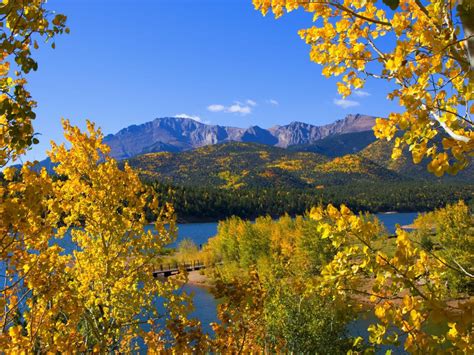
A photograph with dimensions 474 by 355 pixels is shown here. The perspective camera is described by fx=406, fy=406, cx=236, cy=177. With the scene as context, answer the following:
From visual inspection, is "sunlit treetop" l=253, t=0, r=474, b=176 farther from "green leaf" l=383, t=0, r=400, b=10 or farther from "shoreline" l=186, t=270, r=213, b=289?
"shoreline" l=186, t=270, r=213, b=289

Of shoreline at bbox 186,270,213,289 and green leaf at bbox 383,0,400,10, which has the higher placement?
green leaf at bbox 383,0,400,10

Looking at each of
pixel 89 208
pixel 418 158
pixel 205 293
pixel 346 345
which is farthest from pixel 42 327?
pixel 205 293

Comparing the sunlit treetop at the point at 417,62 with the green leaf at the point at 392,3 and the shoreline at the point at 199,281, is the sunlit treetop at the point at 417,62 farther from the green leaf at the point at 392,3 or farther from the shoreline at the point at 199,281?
the shoreline at the point at 199,281


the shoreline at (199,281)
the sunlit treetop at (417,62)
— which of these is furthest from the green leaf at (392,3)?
the shoreline at (199,281)

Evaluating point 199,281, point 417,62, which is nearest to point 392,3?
point 417,62

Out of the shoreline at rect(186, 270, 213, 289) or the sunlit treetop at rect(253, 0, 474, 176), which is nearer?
the sunlit treetop at rect(253, 0, 474, 176)

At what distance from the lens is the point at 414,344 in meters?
3.31

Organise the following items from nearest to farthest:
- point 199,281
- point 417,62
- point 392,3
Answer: point 392,3, point 417,62, point 199,281

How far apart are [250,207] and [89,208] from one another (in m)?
166

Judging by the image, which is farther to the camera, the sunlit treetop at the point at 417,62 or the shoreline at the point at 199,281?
the shoreline at the point at 199,281

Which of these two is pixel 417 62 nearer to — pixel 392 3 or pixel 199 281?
pixel 392 3

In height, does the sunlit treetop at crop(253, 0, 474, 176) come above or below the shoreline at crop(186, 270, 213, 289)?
above

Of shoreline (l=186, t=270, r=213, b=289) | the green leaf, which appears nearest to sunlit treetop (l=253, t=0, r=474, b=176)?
the green leaf

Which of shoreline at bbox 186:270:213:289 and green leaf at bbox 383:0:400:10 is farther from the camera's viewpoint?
shoreline at bbox 186:270:213:289
